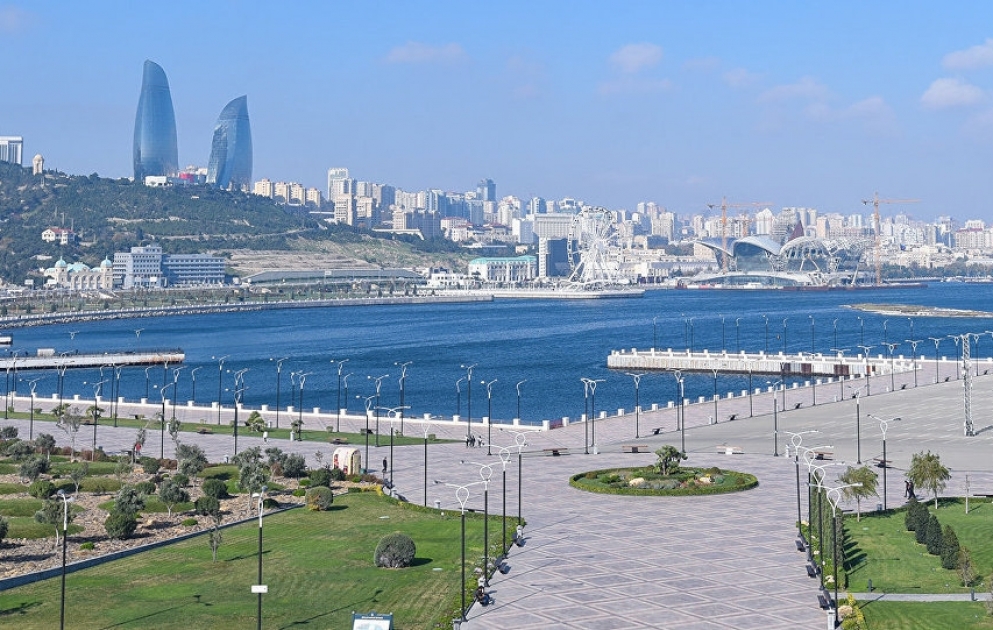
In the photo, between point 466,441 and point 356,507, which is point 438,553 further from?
point 466,441

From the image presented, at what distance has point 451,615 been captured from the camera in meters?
27.8

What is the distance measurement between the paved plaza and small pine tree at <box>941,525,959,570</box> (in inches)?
136

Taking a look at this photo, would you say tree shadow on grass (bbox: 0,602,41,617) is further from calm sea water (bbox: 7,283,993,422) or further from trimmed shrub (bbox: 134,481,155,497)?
calm sea water (bbox: 7,283,993,422)

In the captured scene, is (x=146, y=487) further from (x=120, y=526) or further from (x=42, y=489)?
(x=120, y=526)

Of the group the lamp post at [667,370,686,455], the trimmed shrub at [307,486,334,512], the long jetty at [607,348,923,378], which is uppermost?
the long jetty at [607,348,923,378]

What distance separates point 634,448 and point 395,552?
2155 centimetres

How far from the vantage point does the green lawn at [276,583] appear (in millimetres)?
28109

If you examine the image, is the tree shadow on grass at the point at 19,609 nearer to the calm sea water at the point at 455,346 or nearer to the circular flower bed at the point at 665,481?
the circular flower bed at the point at 665,481

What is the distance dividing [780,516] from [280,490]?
16066mm

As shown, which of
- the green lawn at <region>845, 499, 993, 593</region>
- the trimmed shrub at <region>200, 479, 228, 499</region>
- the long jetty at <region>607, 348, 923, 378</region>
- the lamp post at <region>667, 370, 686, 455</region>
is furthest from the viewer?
A: the long jetty at <region>607, 348, 923, 378</region>

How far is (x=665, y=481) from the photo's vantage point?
43.6 meters

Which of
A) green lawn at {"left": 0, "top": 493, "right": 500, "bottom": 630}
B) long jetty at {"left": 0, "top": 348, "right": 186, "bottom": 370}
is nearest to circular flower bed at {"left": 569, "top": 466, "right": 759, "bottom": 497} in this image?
green lawn at {"left": 0, "top": 493, "right": 500, "bottom": 630}


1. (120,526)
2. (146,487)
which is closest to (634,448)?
(146,487)

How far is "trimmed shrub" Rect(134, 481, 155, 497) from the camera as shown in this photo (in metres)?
41.3
